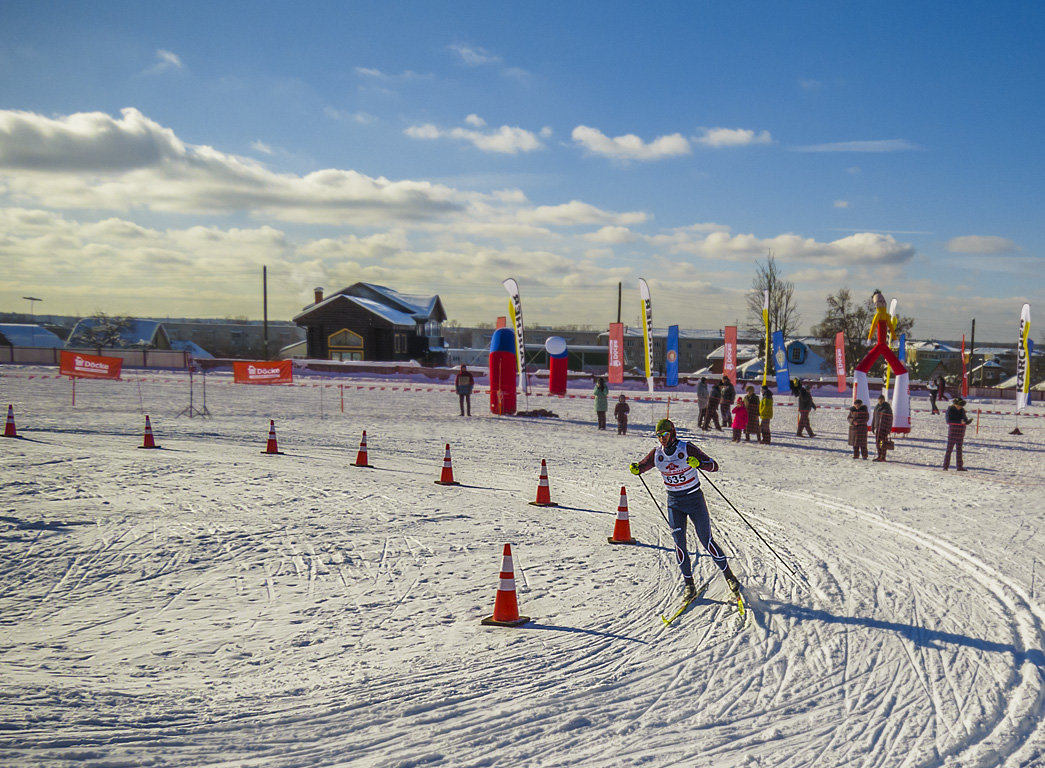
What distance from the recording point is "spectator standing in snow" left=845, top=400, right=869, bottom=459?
17516 mm

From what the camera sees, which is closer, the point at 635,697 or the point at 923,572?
the point at 635,697

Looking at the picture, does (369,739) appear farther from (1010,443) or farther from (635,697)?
(1010,443)

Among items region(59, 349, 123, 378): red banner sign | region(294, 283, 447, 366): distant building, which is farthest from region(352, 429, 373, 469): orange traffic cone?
region(294, 283, 447, 366): distant building

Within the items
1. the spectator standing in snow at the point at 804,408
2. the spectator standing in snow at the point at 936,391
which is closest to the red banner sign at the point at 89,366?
the spectator standing in snow at the point at 804,408

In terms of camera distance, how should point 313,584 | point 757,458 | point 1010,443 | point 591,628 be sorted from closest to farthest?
point 591,628 → point 313,584 → point 757,458 → point 1010,443

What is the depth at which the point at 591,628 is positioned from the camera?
6418 mm

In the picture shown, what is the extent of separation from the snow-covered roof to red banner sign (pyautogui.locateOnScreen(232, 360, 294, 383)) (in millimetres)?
48758

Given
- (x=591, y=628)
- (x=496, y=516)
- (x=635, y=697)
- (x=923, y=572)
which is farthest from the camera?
(x=496, y=516)

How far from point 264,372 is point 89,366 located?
664 centimetres

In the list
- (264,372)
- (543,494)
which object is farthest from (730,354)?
(543,494)

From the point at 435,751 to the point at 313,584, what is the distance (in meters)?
3.64

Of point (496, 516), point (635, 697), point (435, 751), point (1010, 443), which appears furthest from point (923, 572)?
point (1010, 443)

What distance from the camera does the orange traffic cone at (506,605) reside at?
6.43m

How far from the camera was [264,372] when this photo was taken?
85.9ft
